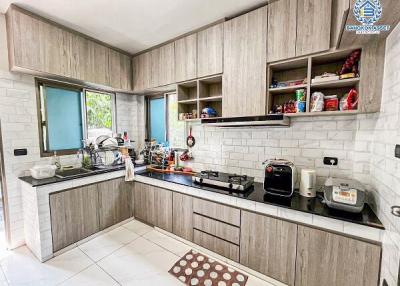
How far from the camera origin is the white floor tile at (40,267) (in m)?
1.73

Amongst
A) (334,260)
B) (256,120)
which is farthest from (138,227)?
(334,260)

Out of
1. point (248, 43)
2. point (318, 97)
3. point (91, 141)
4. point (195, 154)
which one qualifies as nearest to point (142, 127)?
point (91, 141)

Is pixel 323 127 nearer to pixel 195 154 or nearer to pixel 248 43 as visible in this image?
pixel 248 43

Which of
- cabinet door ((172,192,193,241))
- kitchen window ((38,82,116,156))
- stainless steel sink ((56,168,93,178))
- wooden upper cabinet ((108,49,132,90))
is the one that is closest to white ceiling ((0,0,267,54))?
wooden upper cabinet ((108,49,132,90))

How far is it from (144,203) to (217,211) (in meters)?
1.26

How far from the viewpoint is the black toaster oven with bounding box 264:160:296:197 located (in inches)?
68.5

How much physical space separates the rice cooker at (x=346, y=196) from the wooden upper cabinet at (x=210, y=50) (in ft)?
5.29

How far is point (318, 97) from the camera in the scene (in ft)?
5.34

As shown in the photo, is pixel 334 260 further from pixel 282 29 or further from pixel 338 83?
pixel 282 29

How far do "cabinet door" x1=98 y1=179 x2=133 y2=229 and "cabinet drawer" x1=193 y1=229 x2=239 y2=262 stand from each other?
1.24 meters

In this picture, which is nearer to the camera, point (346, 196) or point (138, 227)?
point (346, 196)

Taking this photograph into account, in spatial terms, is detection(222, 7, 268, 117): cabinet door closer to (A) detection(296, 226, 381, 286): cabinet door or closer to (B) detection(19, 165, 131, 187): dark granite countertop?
(A) detection(296, 226, 381, 286): cabinet door

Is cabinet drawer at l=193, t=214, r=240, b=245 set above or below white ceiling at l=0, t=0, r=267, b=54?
below

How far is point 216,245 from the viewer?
199 cm
